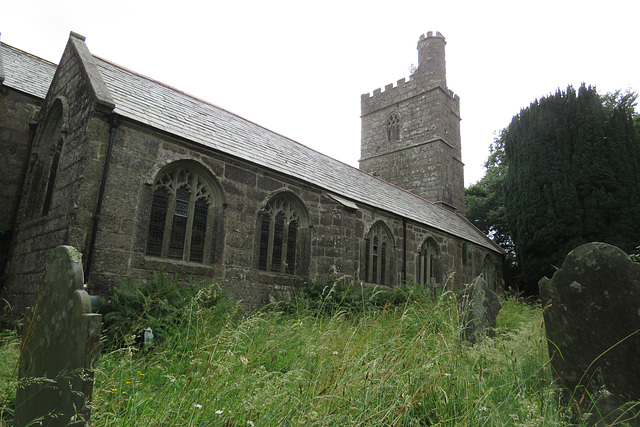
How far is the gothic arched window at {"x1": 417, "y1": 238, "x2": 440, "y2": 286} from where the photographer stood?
48.5 feet

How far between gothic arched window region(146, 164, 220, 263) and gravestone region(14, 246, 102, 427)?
5.02 m

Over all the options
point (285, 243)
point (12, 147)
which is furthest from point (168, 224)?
point (12, 147)

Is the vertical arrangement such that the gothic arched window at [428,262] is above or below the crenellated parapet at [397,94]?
below

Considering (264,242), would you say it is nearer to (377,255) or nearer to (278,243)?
(278,243)

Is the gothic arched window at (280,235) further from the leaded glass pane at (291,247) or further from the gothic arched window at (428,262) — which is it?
the gothic arched window at (428,262)

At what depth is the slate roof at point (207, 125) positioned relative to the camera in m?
8.54

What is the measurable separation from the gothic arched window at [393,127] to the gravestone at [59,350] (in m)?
23.3

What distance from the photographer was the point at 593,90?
17359 millimetres

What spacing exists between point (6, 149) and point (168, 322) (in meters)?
7.01

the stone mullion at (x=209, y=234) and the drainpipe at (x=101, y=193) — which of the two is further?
the stone mullion at (x=209, y=234)

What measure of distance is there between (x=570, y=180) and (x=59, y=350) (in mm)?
18742

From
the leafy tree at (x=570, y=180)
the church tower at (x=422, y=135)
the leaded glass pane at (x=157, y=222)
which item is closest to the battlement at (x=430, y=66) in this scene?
the church tower at (x=422, y=135)

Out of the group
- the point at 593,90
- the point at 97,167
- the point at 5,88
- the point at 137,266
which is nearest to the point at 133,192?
the point at 97,167

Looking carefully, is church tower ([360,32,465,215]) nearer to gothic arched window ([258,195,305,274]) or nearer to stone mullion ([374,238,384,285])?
stone mullion ([374,238,384,285])
